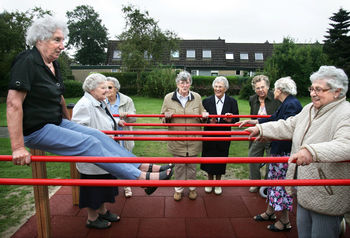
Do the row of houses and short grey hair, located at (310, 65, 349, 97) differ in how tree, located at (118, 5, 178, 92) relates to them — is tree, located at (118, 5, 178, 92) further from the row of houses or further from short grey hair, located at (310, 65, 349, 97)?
short grey hair, located at (310, 65, 349, 97)

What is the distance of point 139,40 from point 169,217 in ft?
66.2

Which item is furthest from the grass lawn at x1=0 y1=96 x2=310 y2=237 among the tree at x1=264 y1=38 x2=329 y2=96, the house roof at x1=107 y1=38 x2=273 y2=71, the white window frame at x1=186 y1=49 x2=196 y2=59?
the white window frame at x1=186 y1=49 x2=196 y2=59

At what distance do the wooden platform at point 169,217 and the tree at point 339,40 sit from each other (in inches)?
1061

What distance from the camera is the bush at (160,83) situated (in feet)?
61.5

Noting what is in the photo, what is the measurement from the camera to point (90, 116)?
2.63 m

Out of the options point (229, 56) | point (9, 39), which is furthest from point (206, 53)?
point (9, 39)

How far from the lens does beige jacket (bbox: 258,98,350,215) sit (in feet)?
5.05

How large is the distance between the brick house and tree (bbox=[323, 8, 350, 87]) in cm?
701

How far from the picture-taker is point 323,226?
1776mm

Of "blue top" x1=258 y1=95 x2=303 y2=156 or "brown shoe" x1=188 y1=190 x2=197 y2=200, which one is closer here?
"blue top" x1=258 y1=95 x2=303 y2=156

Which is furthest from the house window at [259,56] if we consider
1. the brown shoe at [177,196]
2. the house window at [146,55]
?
the brown shoe at [177,196]

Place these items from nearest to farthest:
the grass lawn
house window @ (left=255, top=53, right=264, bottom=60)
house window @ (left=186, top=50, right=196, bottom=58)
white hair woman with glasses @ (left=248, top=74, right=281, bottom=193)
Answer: the grass lawn, white hair woman with glasses @ (left=248, top=74, right=281, bottom=193), house window @ (left=186, top=50, right=196, bottom=58), house window @ (left=255, top=53, right=264, bottom=60)

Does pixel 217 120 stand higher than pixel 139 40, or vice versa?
pixel 139 40

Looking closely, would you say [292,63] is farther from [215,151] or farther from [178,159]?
Result: [178,159]
